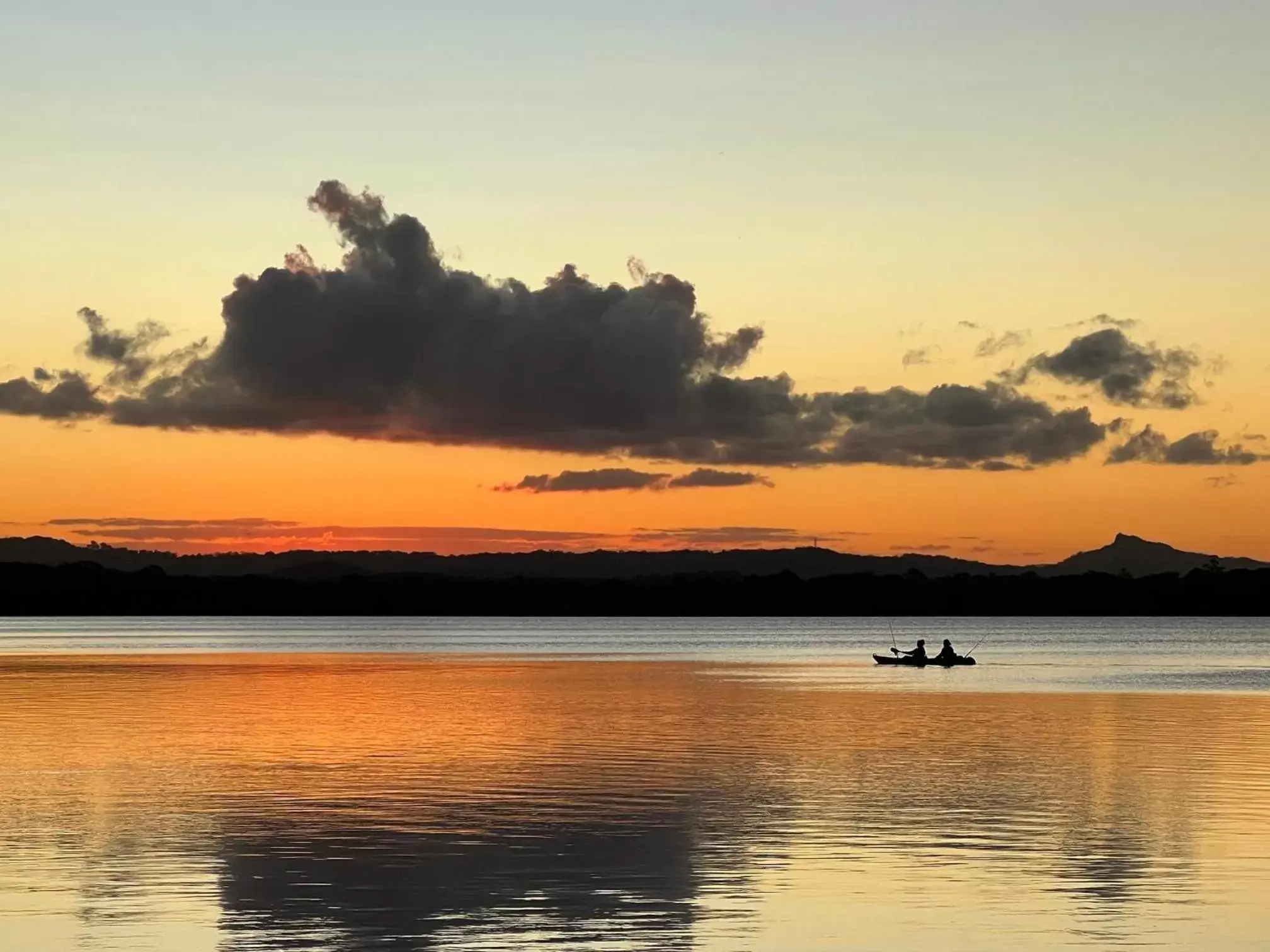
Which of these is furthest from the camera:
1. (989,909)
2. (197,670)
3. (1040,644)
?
(1040,644)

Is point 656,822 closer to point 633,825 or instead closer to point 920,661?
point 633,825

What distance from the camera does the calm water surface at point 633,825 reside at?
82.1 feet

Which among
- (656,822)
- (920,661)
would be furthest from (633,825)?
(920,661)

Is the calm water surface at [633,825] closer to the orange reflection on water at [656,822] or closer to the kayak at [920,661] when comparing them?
the orange reflection on water at [656,822]

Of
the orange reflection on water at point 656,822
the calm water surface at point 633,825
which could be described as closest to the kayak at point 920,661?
the calm water surface at point 633,825

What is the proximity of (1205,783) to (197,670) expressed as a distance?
9012 centimetres

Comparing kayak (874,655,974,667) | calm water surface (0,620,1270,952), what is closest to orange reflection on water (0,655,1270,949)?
calm water surface (0,620,1270,952)

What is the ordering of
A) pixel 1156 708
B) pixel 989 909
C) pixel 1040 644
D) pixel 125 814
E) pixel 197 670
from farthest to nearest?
pixel 1040 644, pixel 197 670, pixel 1156 708, pixel 125 814, pixel 989 909

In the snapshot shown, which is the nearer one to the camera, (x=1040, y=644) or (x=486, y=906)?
(x=486, y=906)

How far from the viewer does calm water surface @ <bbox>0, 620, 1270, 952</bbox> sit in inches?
985

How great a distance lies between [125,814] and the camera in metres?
37.8

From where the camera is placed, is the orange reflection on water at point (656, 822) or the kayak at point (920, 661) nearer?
the orange reflection on water at point (656, 822)

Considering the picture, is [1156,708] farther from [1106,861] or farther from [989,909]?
[989,909]

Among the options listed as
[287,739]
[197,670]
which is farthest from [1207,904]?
[197,670]
